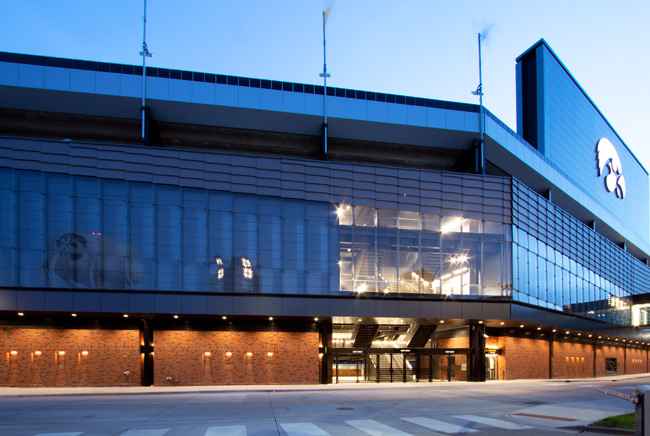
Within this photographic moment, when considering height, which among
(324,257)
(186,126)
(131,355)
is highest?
(186,126)

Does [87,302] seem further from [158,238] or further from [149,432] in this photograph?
[149,432]

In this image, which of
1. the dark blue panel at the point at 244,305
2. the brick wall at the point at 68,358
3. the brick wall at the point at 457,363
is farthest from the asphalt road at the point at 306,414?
the brick wall at the point at 457,363

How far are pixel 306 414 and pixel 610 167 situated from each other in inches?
2637

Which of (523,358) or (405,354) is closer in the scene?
(405,354)

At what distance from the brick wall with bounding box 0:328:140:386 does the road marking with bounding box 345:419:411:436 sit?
69.3ft

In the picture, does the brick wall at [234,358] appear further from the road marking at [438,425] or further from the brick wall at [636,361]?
the brick wall at [636,361]

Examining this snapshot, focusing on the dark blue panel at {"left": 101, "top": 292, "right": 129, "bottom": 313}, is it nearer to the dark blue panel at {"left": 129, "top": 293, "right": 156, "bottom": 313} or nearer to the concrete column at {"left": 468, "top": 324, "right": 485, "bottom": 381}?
the dark blue panel at {"left": 129, "top": 293, "right": 156, "bottom": 313}

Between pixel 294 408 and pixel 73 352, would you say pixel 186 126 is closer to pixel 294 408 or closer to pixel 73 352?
pixel 73 352

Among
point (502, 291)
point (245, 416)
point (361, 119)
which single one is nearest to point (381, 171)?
point (361, 119)

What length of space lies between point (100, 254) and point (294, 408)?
17.0m

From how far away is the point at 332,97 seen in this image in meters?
37.2

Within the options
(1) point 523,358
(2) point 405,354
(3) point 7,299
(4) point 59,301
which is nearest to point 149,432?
(4) point 59,301

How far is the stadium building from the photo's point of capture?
98.2ft

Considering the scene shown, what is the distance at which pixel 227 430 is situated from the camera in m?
13.9
